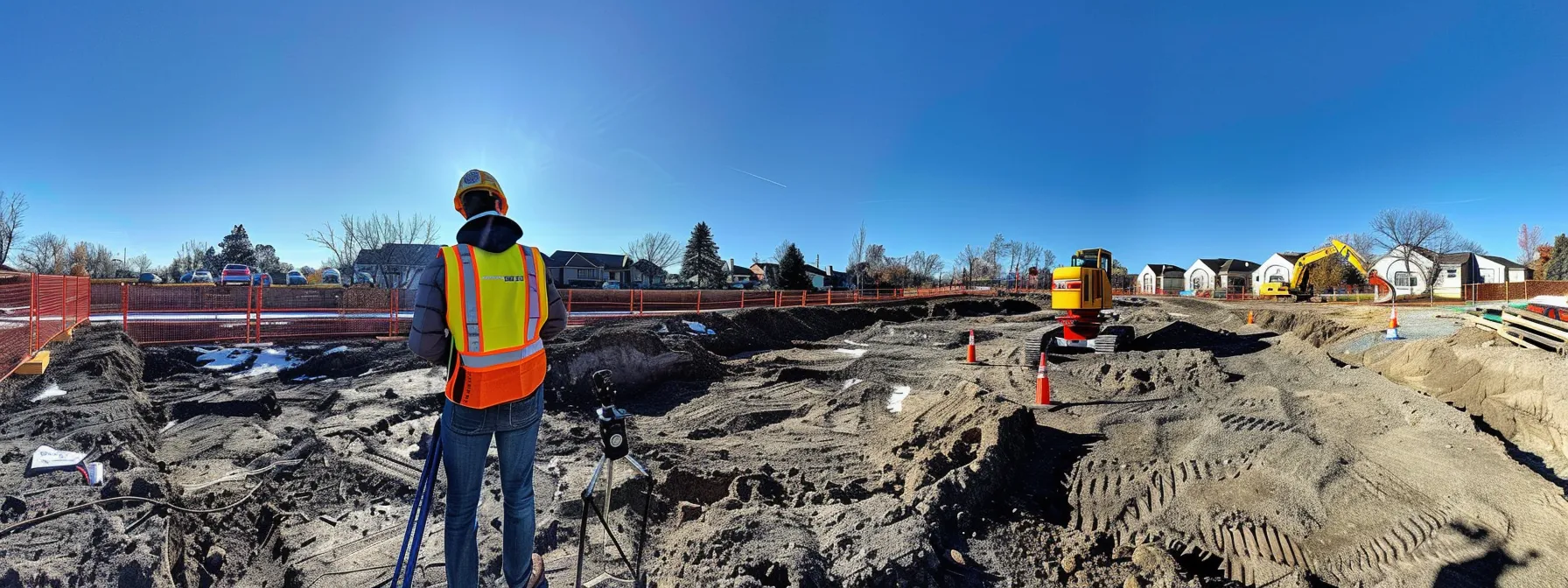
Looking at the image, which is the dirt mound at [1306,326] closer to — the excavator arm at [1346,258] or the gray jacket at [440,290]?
the excavator arm at [1346,258]

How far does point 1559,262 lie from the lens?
4106cm

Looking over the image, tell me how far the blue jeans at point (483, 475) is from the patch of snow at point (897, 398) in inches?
222

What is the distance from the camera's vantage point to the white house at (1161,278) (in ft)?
232

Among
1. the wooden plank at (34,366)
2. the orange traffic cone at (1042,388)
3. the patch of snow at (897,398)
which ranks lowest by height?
the patch of snow at (897,398)

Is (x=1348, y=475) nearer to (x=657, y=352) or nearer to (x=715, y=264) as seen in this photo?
(x=657, y=352)

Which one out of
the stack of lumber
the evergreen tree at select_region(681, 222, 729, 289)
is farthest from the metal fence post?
the evergreen tree at select_region(681, 222, 729, 289)

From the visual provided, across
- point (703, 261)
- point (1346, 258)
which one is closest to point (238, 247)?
point (703, 261)

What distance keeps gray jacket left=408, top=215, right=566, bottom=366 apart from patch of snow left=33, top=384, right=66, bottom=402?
641 centimetres

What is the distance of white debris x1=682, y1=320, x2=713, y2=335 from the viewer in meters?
14.3

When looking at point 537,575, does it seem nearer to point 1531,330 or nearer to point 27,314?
point 27,314

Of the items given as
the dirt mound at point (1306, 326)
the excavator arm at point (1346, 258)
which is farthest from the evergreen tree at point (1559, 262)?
the dirt mound at point (1306, 326)

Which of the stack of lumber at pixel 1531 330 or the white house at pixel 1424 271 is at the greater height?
the white house at pixel 1424 271

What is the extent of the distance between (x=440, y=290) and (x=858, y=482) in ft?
11.8

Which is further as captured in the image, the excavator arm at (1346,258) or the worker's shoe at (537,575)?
the excavator arm at (1346,258)
